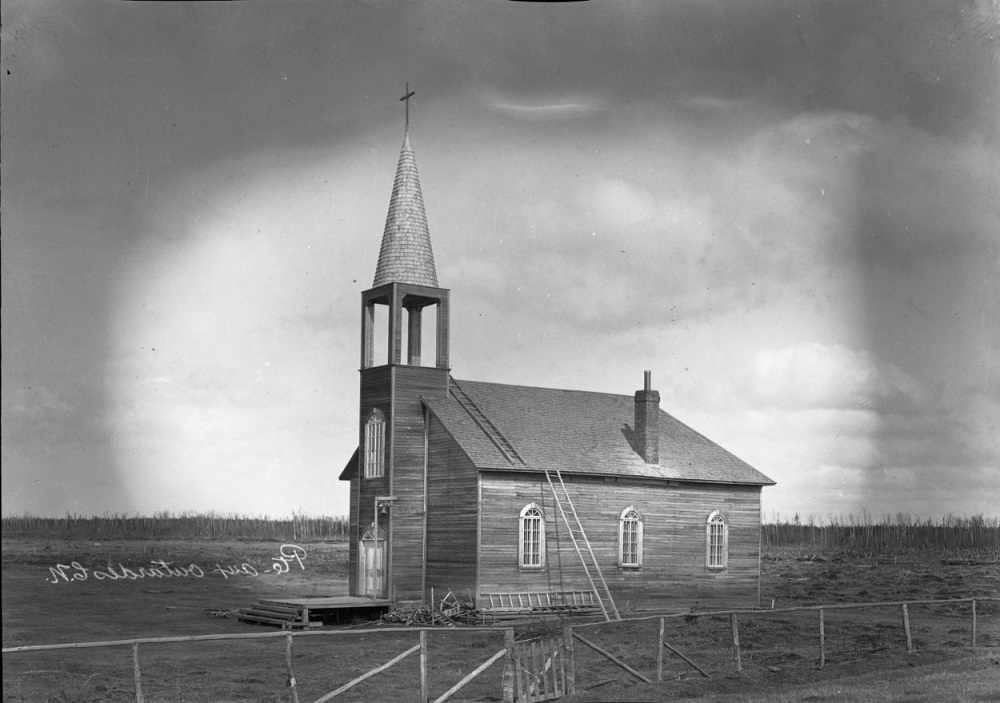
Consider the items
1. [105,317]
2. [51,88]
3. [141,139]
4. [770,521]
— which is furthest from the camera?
[770,521]

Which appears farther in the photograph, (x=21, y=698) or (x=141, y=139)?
(x=141, y=139)

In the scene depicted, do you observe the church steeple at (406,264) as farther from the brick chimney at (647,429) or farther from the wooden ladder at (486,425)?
the brick chimney at (647,429)

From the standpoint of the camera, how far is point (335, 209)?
3650 cm

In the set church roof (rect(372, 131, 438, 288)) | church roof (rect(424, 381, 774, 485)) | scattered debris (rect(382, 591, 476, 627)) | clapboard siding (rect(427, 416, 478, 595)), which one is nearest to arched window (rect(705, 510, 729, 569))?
church roof (rect(424, 381, 774, 485))

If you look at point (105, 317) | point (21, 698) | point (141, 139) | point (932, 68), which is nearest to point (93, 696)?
point (21, 698)

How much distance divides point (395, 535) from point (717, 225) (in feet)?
45.0

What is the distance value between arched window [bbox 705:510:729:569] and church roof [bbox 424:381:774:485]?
1355 millimetres

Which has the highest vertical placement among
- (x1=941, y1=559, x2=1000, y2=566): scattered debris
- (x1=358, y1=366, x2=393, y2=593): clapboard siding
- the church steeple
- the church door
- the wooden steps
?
the church steeple

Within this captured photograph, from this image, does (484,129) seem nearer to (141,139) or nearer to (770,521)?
(141,139)

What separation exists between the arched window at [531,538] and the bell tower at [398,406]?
3.08 meters

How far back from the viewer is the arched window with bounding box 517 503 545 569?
2997 cm

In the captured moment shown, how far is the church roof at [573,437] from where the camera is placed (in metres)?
30.9

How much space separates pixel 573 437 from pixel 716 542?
5.95 m

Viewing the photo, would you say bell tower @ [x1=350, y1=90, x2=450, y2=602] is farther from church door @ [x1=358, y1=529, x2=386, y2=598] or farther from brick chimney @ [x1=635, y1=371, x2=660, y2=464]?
brick chimney @ [x1=635, y1=371, x2=660, y2=464]
